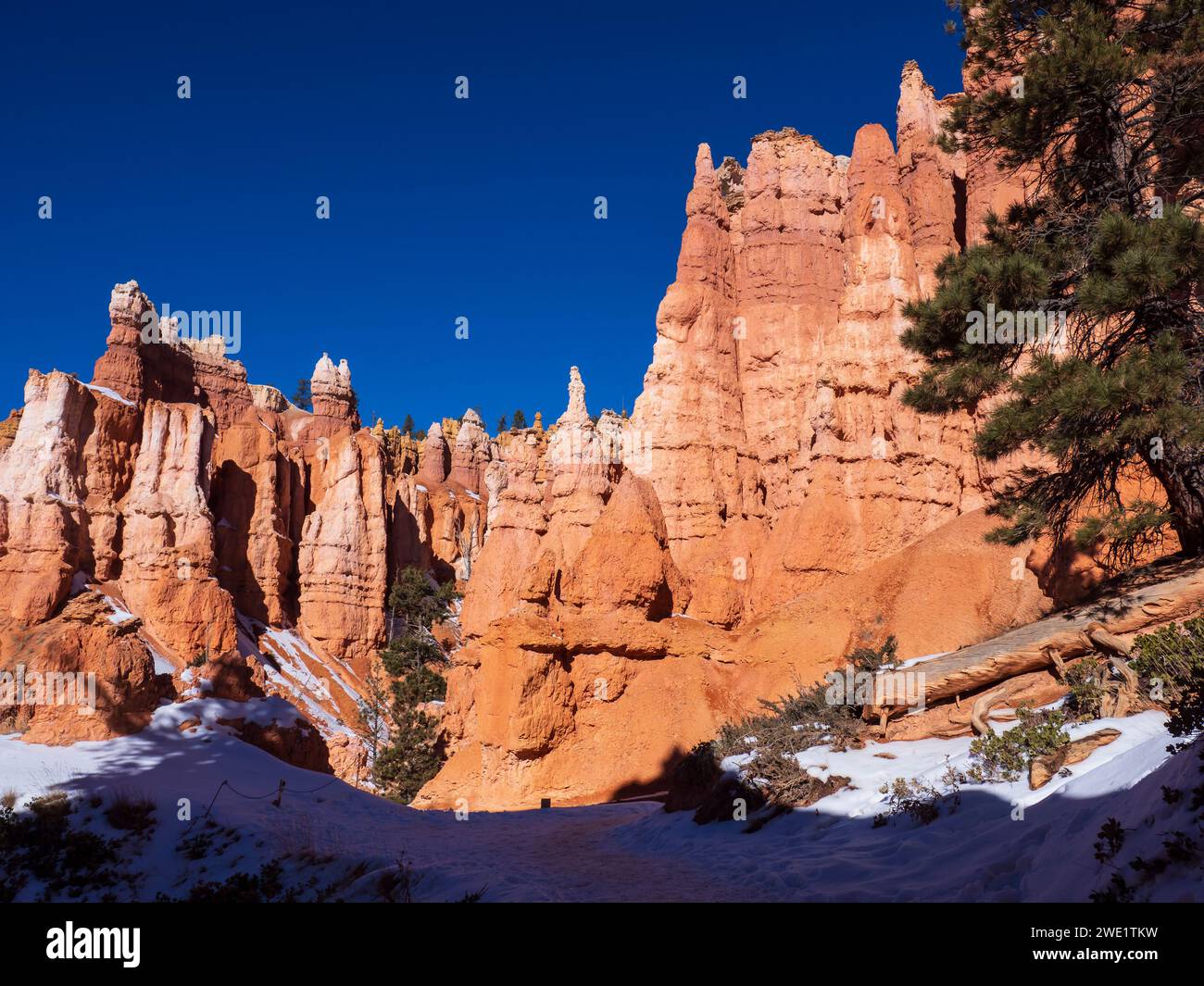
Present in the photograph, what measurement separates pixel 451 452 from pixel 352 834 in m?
78.7

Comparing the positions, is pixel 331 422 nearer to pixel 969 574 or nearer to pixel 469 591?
pixel 469 591

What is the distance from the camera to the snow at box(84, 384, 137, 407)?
50406mm

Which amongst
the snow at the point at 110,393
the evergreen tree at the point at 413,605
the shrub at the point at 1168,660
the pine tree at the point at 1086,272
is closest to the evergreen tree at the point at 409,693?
the evergreen tree at the point at 413,605

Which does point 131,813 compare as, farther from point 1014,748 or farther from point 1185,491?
point 1185,491

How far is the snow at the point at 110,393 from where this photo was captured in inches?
1984

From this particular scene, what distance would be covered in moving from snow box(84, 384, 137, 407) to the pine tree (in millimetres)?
52565

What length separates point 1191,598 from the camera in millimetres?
11188

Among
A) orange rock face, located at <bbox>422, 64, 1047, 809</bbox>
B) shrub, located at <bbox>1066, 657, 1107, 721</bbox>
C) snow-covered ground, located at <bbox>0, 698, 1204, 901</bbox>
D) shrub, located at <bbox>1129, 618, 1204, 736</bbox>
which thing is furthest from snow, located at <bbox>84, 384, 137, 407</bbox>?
shrub, located at <bbox>1129, 618, 1204, 736</bbox>

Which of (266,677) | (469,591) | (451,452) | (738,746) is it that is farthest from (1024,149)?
(451,452)

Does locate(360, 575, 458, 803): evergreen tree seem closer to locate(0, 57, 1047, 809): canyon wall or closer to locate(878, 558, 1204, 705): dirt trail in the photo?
locate(0, 57, 1047, 809): canyon wall

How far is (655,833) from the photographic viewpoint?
1306cm

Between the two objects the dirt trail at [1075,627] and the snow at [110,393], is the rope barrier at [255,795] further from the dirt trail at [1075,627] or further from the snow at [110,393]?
the snow at [110,393]

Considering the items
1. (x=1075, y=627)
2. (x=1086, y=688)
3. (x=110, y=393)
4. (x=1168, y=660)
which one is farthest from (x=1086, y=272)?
(x=110, y=393)
